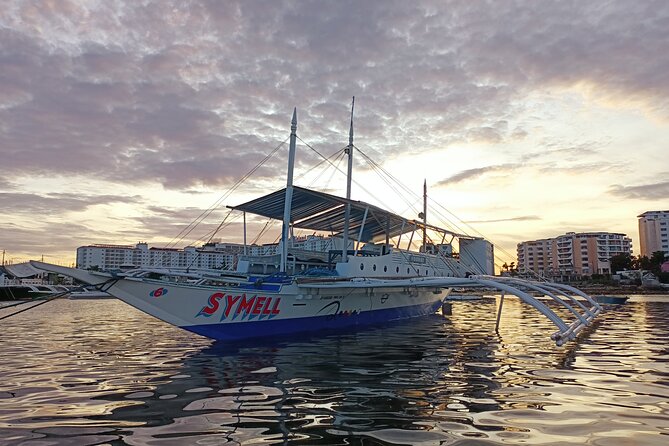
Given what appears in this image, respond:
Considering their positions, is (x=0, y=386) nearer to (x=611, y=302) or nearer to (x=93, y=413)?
(x=93, y=413)

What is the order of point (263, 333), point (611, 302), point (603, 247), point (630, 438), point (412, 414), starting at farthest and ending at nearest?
point (603, 247), point (611, 302), point (263, 333), point (412, 414), point (630, 438)

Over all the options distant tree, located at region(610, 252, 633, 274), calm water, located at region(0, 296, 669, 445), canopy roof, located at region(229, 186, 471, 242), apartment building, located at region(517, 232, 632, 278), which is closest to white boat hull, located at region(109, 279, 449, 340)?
calm water, located at region(0, 296, 669, 445)

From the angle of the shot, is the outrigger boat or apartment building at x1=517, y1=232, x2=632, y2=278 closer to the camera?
the outrigger boat

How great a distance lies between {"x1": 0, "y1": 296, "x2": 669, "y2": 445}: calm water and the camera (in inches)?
263

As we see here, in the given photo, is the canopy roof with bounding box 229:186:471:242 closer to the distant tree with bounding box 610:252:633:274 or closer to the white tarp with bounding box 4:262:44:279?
the white tarp with bounding box 4:262:44:279

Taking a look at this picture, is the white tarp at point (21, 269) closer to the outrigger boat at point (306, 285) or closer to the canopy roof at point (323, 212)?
the outrigger boat at point (306, 285)

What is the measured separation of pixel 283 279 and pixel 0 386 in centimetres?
1008

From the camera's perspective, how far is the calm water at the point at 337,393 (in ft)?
21.9

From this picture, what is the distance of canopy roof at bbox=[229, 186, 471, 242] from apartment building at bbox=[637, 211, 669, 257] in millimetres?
153121

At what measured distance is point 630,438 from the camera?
21.0 feet

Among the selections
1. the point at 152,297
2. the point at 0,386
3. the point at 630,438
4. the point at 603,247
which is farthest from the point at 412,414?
the point at 603,247

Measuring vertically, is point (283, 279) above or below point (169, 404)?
above

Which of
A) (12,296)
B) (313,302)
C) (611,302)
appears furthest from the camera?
(12,296)

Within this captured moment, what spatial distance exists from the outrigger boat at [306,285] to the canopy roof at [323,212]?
0.06m
